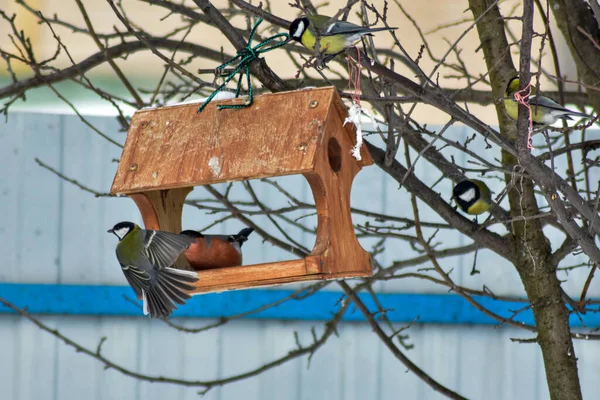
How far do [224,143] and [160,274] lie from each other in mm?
460

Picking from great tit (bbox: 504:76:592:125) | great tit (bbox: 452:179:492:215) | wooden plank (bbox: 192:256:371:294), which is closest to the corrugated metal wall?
great tit (bbox: 452:179:492:215)

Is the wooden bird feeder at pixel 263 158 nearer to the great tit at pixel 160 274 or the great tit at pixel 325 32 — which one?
the great tit at pixel 160 274

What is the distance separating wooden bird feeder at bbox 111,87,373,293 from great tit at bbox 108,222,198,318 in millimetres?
87

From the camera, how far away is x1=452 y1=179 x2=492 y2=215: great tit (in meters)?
4.02

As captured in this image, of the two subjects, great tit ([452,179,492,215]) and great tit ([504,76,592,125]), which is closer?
great tit ([504,76,592,125])

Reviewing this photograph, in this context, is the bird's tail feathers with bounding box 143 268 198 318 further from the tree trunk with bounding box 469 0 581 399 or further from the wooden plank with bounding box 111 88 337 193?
the tree trunk with bounding box 469 0 581 399

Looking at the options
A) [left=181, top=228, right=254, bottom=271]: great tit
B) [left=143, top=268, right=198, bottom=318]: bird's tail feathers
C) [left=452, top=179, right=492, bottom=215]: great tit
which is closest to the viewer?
[left=143, top=268, right=198, bottom=318]: bird's tail feathers

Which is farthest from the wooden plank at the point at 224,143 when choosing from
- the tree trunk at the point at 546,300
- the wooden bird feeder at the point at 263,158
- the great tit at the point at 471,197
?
the great tit at the point at 471,197

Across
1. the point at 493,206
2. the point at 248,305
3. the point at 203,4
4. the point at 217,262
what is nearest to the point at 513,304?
the point at 248,305

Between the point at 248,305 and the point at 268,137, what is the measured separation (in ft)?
10.5

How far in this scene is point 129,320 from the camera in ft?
17.7

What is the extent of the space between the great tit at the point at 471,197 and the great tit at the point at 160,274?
1.94 meters

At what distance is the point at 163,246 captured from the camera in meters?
2.47

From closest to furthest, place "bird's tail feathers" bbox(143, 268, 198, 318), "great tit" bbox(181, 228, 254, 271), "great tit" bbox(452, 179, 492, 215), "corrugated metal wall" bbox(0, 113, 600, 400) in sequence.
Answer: "bird's tail feathers" bbox(143, 268, 198, 318) → "great tit" bbox(181, 228, 254, 271) → "great tit" bbox(452, 179, 492, 215) → "corrugated metal wall" bbox(0, 113, 600, 400)
